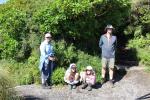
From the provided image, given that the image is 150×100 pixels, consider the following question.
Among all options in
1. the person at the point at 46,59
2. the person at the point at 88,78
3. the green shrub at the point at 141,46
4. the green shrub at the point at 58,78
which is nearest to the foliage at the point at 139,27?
the green shrub at the point at 141,46

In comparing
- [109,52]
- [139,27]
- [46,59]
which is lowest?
[46,59]

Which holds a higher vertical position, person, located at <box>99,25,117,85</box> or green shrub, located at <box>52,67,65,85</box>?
person, located at <box>99,25,117,85</box>

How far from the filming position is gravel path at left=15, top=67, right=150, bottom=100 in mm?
14180

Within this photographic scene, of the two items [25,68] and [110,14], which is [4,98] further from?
[110,14]

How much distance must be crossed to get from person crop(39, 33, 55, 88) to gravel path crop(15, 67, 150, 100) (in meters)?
0.31

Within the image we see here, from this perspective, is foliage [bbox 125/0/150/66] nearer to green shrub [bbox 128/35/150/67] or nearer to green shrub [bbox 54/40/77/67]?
green shrub [bbox 128/35/150/67]

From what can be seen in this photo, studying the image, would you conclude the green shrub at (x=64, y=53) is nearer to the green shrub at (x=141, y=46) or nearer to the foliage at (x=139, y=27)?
the green shrub at (x=141, y=46)

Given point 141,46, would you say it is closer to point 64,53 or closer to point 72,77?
point 64,53

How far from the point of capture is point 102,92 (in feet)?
48.4

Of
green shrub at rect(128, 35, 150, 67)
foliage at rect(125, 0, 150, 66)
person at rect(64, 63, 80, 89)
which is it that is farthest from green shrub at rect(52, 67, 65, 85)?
foliage at rect(125, 0, 150, 66)

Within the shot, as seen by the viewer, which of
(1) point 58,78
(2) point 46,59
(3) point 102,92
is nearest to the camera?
(3) point 102,92

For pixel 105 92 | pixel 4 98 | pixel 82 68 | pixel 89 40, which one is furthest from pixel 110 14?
pixel 4 98

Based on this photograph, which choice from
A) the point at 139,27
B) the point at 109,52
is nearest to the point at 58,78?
the point at 109,52

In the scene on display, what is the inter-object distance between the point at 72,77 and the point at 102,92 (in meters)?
0.99
